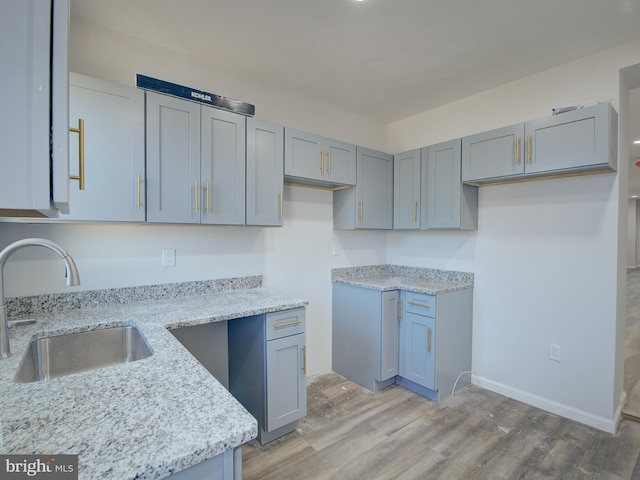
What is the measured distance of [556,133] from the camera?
2.11 m

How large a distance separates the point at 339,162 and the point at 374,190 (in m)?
0.49

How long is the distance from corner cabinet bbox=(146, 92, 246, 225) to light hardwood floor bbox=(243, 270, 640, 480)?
1533mm

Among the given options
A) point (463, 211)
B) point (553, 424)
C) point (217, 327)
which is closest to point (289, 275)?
point (217, 327)

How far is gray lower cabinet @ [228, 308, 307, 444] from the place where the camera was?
1.97 metres

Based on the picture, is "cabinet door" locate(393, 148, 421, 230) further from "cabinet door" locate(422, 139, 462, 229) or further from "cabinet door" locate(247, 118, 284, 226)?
"cabinet door" locate(247, 118, 284, 226)

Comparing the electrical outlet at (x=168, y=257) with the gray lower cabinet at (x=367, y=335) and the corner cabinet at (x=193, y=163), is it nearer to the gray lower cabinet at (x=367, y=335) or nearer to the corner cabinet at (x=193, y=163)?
the corner cabinet at (x=193, y=163)

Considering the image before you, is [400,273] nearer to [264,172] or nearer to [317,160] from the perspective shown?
[317,160]

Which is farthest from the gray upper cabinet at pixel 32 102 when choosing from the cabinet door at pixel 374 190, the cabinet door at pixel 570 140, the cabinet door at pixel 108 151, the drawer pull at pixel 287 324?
the cabinet door at pixel 570 140

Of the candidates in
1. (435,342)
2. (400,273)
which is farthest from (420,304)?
(400,273)

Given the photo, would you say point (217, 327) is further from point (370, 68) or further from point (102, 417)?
point (370, 68)

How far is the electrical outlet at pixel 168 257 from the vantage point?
213 centimetres

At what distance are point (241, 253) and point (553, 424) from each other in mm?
2604
